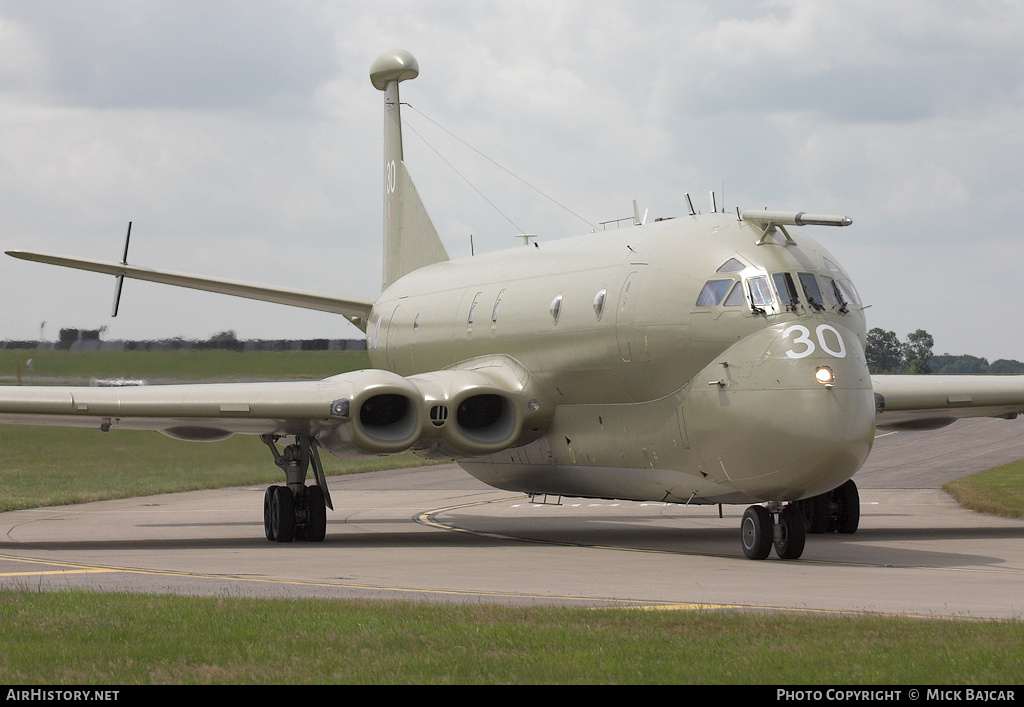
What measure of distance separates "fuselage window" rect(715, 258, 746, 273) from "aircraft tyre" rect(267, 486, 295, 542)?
639 cm

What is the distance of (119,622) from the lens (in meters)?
9.05

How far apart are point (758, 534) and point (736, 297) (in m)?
2.41

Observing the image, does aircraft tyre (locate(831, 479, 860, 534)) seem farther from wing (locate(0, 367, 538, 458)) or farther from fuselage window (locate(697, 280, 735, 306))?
fuselage window (locate(697, 280, 735, 306))

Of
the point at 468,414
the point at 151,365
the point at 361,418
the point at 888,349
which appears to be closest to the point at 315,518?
the point at 361,418

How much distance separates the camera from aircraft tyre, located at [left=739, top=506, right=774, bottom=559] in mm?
14094

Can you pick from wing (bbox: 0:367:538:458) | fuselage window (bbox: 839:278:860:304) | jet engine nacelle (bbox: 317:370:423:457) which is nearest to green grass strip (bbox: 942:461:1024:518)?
fuselage window (bbox: 839:278:860:304)

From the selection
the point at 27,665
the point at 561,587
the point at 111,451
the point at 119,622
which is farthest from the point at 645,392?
the point at 111,451

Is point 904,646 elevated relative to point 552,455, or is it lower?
lower

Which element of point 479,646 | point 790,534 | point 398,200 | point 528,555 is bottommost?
point 479,646

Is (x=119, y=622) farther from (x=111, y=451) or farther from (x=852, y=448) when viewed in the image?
(x=111, y=451)

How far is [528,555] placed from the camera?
1512 cm

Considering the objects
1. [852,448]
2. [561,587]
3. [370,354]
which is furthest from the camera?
[370,354]

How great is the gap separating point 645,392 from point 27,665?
888cm

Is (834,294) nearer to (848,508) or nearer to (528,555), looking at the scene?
(528,555)
